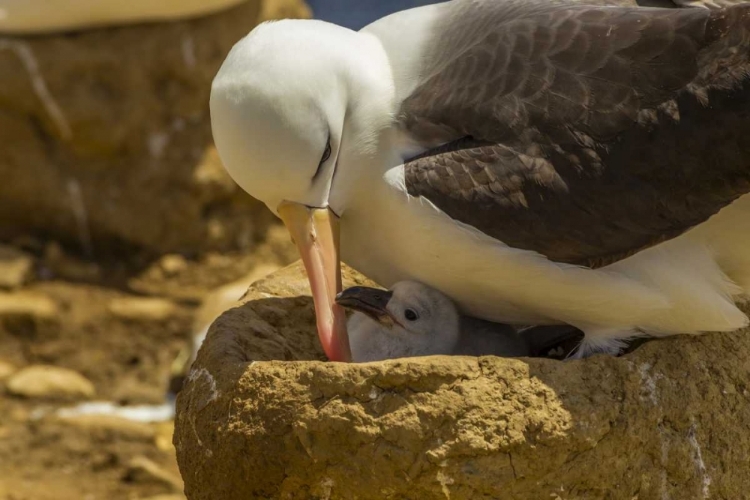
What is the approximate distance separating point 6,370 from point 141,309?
1.16 metres

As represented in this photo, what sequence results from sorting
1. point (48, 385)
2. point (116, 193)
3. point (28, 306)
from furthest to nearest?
point (116, 193)
point (28, 306)
point (48, 385)

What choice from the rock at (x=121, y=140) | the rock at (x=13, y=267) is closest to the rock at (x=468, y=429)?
the rock at (x=13, y=267)

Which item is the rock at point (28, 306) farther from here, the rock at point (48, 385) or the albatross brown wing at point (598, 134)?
the albatross brown wing at point (598, 134)

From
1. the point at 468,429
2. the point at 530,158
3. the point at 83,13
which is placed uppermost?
the point at 530,158

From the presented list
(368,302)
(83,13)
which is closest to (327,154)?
(368,302)

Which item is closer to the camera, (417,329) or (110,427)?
(417,329)

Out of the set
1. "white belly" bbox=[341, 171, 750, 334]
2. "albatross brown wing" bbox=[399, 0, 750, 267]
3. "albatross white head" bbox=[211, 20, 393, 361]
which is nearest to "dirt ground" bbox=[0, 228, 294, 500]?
"albatross white head" bbox=[211, 20, 393, 361]

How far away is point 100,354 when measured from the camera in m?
8.55

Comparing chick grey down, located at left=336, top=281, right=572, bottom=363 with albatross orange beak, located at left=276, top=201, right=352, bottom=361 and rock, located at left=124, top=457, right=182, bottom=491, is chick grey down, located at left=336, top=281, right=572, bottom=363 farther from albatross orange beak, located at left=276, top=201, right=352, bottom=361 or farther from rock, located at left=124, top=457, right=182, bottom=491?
rock, located at left=124, top=457, right=182, bottom=491

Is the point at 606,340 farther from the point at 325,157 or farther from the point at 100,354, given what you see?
the point at 100,354

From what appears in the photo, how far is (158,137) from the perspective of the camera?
954 centimetres

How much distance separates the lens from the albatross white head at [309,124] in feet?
13.3

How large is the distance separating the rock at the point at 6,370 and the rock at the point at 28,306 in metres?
0.43

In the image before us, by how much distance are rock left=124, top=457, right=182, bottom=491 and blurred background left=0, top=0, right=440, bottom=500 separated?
1294mm
